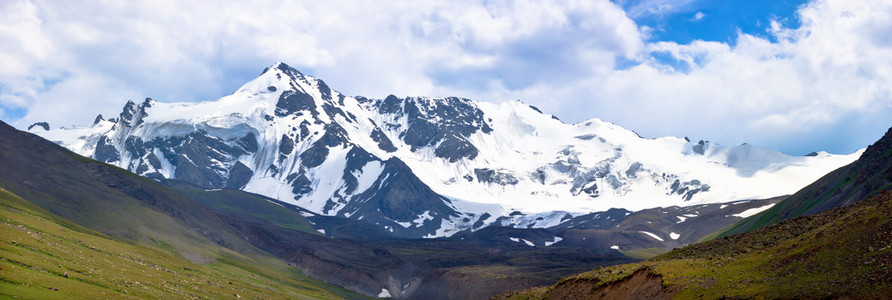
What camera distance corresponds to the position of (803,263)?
160 feet

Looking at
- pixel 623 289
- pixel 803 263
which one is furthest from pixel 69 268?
pixel 803 263

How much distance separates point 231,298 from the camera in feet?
384

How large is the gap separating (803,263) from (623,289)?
19194mm

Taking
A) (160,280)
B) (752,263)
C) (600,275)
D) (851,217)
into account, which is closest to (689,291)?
(752,263)

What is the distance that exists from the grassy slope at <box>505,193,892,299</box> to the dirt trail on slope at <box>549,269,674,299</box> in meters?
0.78

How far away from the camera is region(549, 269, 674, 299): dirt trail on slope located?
197ft

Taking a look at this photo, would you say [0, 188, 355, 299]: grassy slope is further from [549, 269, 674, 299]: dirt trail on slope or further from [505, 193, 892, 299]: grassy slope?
[505, 193, 892, 299]: grassy slope

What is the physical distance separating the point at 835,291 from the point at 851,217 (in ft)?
38.6

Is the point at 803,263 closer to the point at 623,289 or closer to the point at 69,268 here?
the point at 623,289

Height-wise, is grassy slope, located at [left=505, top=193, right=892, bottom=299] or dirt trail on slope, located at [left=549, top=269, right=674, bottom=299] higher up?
grassy slope, located at [left=505, top=193, right=892, bottom=299]

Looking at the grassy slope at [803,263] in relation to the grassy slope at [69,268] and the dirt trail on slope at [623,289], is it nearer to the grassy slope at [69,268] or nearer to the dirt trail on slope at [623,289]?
the dirt trail on slope at [623,289]

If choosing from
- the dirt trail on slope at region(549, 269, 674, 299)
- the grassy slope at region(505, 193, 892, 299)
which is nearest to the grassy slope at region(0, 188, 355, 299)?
the dirt trail on slope at region(549, 269, 674, 299)

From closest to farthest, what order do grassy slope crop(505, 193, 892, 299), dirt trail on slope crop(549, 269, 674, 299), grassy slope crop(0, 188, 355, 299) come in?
grassy slope crop(505, 193, 892, 299) → dirt trail on slope crop(549, 269, 674, 299) → grassy slope crop(0, 188, 355, 299)

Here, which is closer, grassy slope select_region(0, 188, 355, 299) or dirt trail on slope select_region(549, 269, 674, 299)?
dirt trail on slope select_region(549, 269, 674, 299)
